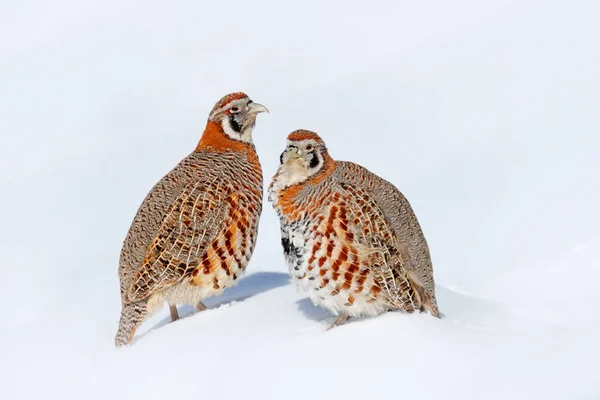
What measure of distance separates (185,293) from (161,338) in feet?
2.04

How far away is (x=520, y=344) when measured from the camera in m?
10.5

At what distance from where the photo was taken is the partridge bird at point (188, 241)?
A: 38.9ft

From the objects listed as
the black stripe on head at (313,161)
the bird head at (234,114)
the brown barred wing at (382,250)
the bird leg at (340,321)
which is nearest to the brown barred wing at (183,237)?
the bird head at (234,114)

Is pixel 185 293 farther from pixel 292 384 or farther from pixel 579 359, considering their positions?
pixel 579 359

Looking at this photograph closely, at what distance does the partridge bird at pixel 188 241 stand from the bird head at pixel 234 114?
24.3 inches

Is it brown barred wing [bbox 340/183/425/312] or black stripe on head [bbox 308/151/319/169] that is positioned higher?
black stripe on head [bbox 308/151/319/169]

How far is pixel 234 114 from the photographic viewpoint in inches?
516

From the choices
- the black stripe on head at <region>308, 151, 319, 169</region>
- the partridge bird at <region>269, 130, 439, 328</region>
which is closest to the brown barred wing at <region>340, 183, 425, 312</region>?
the partridge bird at <region>269, 130, 439, 328</region>

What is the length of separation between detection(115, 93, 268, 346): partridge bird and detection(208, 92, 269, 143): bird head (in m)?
0.62

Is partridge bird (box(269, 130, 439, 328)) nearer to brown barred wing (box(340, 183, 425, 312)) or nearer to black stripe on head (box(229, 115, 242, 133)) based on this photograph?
brown barred wing (box(340, 183, 425, 312))

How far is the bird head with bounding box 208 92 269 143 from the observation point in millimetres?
13125

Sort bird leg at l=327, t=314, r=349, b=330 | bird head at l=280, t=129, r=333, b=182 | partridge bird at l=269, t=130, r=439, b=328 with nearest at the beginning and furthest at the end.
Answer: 1. partridge bird at l=269, t=130, r=439, b=328
2. bird leg at l=327, t=314, r=349, b=330
3. bird head at l=280, t=129, r=333, b=182

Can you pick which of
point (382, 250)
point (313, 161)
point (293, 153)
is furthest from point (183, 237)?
point (382, 250)

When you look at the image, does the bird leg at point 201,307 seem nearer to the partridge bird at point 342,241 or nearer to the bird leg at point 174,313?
the bird leg at point 174,313
